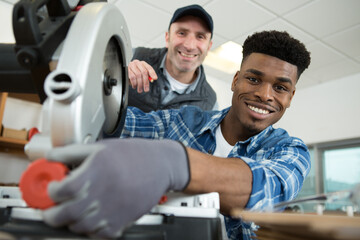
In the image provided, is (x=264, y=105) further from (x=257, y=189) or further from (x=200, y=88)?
(x=200, y=88)

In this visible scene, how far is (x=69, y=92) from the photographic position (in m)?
0.40

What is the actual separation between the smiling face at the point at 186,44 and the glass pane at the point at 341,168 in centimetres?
299

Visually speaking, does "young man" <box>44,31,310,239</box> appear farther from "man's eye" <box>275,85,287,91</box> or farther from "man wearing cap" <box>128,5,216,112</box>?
"man wearing cap" <box>128,5,216,112</box>

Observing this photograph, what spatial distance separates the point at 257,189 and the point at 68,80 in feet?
1.24

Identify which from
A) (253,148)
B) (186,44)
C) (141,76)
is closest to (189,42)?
(186,44)

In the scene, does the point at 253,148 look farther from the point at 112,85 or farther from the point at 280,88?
the point at 112,85

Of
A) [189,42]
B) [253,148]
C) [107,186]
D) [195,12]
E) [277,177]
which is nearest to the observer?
[107,186]

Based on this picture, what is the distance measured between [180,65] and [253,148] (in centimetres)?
111

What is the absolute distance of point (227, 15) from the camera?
282 cm

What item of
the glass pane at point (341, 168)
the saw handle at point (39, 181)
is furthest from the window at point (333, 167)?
the saw handle at point (39, 181)

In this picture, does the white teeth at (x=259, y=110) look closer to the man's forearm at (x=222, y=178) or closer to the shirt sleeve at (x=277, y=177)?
the shirt sleeve at (x=277, y=177)

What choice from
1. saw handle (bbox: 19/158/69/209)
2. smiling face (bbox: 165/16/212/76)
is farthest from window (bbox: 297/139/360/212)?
saw handle (bbox: 19/158/69/209)

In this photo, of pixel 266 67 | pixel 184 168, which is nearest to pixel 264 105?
pixel 266 67

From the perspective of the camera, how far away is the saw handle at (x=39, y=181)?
13.8 inches
